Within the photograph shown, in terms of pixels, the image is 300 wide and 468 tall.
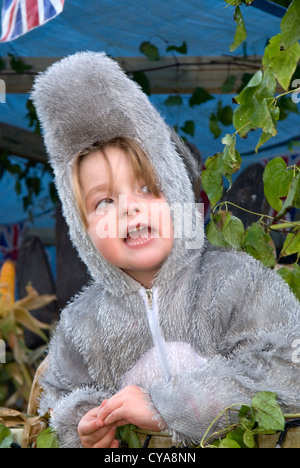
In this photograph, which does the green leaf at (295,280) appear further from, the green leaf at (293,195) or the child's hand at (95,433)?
the child's hand at (95,433)

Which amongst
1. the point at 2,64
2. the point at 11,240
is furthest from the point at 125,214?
the point at 11,240

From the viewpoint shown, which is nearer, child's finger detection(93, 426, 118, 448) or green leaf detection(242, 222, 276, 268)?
child's finger detection(93, 426, 118, 448)

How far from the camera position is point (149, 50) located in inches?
75.6

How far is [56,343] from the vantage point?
1193mm

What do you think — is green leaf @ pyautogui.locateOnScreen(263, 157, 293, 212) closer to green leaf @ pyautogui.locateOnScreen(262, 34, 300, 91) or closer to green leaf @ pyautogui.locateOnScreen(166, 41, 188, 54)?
green leaf @ pyautogui.locateOnScreen(262, 34, 300, 91)

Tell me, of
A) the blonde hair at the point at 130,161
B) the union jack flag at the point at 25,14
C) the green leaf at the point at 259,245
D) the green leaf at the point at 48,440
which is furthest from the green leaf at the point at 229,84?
the green leaf at the point at 48,440

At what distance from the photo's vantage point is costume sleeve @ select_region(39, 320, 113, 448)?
1.07m

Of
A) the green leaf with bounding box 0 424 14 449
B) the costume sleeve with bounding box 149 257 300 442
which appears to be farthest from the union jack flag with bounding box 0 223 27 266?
the costume sleeve with bounding box 149 257 300 442

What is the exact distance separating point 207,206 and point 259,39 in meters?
0.53

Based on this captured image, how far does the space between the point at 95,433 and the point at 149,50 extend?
1207mm

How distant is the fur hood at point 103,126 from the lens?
106cm

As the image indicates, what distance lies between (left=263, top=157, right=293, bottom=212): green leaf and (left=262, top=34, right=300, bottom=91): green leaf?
157 millimetres

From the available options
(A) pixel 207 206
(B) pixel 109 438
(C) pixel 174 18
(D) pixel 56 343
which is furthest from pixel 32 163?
(B) pixel 109 438

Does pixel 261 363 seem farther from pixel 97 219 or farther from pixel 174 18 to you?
pixel 174 18
